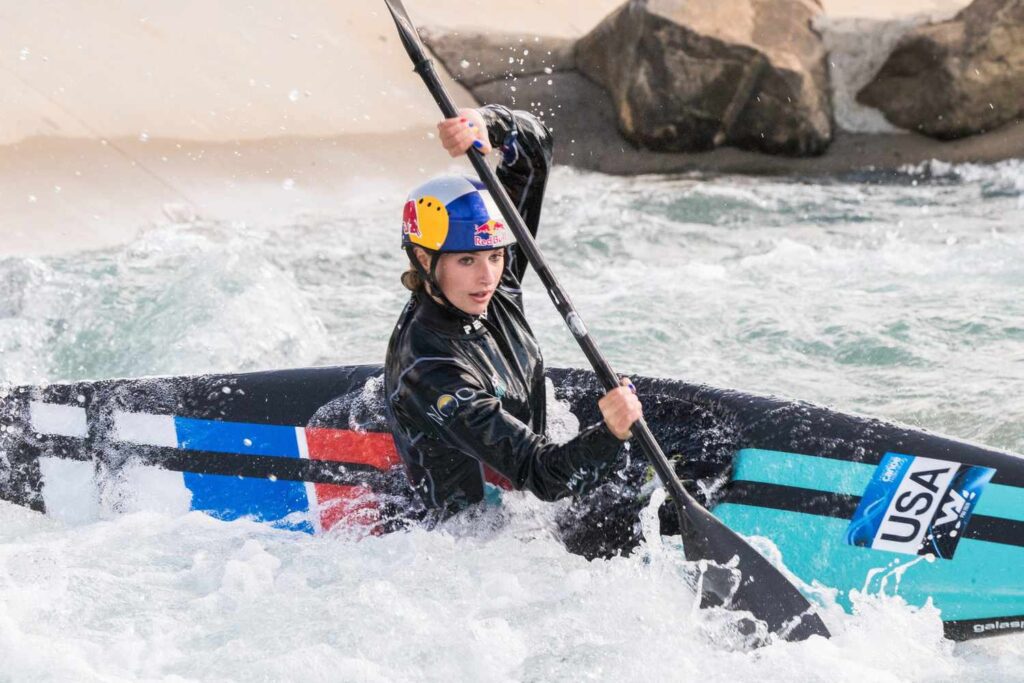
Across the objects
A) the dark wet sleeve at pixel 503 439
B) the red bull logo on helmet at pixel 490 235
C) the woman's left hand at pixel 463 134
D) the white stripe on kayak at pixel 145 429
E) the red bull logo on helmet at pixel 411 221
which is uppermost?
the woman's left hand at pixel 463 134

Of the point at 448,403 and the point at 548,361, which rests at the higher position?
the point at 448,403

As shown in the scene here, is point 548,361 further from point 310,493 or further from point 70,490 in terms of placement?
point 70,490

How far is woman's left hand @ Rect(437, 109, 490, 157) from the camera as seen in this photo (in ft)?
9.96

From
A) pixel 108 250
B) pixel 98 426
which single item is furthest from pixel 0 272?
pixel 98 426

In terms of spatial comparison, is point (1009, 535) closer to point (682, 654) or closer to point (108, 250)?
point (682, 654)

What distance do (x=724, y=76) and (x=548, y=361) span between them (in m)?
4.51

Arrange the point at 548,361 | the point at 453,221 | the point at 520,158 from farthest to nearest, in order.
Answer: the point at 548,361
the point at 520,158
the point at 453,221

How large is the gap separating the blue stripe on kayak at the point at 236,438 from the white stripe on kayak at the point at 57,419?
361 millimetres

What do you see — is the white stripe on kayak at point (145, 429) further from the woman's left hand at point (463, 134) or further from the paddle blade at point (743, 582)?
the paddle blade at point (743, 582)

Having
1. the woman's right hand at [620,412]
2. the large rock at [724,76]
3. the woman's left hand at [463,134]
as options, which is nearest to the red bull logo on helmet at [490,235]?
the woman's left hand at [463,134]

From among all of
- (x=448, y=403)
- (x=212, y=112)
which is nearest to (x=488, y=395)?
(x=448, y=403)

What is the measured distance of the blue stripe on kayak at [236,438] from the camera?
3.69m

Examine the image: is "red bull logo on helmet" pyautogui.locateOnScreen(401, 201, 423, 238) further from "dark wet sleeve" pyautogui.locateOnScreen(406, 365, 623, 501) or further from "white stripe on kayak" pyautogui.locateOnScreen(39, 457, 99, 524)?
"white stripe on kayak" pyautogui.locateOnScreen(39, 457, 99, 524)

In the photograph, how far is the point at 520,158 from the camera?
335 cm
